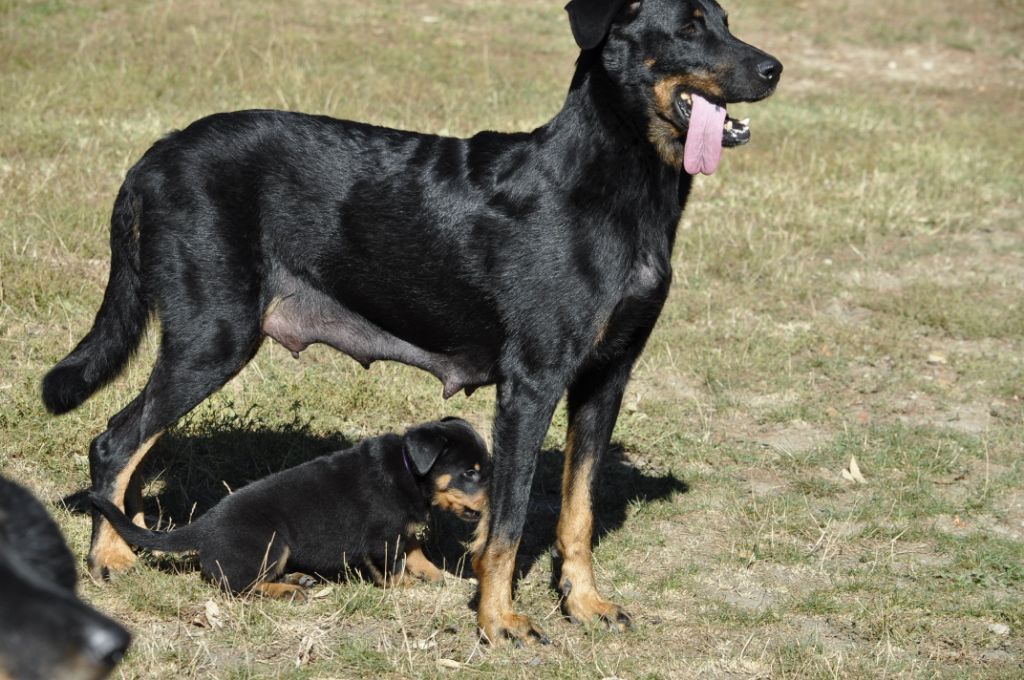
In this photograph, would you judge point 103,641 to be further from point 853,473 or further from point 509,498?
point 853,473

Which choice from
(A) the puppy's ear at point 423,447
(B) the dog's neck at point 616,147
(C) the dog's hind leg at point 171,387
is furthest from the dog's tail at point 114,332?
(B) the dog's neck at point 616,147

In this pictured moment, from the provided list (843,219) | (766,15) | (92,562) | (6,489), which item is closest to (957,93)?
(766,15)

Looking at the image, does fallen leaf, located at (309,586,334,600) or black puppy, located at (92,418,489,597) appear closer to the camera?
black puppy, located at (92,418,489,597)

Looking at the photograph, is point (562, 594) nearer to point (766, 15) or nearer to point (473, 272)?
point (473, 272)

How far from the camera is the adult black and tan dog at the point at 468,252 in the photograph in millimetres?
4676

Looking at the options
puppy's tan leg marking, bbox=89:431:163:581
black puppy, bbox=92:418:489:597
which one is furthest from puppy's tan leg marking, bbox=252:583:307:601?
puppy's tan leg marking, bbox=89:431:163:581

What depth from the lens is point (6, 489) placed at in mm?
2688

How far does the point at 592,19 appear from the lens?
4586mm

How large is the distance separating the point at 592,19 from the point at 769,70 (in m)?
0.72

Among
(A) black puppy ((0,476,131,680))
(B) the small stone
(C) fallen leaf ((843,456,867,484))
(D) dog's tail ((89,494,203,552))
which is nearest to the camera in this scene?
(A) black puppy ((0,476,131,680))

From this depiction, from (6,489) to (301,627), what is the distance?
213cm

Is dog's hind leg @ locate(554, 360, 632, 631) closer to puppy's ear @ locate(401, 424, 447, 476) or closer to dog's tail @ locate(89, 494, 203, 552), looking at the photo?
puppy's ear @ locate(401, 424, 447, 476)

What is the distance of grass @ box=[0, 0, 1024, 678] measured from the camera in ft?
15.6

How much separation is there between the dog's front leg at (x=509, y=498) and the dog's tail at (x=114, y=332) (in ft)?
5.26
